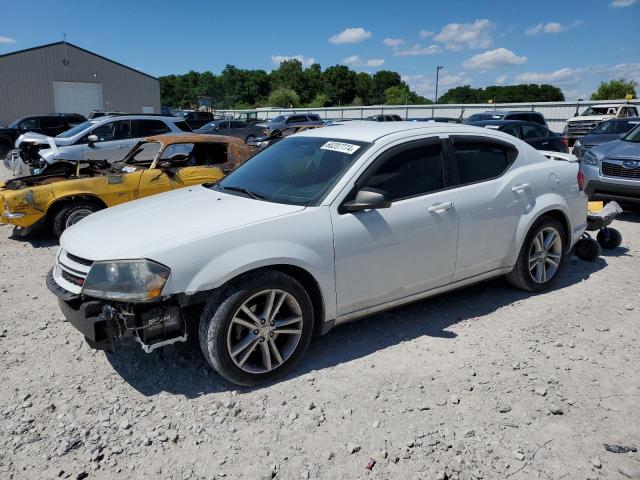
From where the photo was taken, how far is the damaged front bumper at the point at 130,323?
293 centimetres

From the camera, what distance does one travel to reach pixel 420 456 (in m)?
2.65

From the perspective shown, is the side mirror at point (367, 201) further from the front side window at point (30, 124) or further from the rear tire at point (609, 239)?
the front side window at point (30, 124)

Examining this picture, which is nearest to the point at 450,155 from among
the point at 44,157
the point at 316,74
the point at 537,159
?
the point at 537,159

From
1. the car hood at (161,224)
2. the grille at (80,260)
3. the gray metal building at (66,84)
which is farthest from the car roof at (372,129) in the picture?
the gray metal building at (66,84)

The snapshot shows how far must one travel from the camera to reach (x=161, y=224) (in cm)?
333

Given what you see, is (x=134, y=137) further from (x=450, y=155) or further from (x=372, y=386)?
(x=372, y=386)

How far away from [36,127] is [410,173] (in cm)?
2037

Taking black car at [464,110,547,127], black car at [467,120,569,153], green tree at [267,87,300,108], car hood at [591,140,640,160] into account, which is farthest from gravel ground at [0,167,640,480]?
green tree at [267,87,300,108]

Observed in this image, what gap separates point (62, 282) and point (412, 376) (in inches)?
97.0

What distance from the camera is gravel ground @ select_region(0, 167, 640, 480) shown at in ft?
8.55

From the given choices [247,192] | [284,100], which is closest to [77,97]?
[247,192]

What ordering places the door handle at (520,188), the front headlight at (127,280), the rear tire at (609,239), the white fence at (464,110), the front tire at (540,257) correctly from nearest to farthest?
1. the front headlight at (127,280)
2. the door handle at (520,188)
3. the front tire at (540,257)
4. the rear tire at (609,239)
5. the white fence at (464,110)

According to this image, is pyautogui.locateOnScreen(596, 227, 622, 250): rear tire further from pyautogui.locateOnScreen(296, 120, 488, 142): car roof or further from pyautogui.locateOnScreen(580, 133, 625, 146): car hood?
pyautogui.locateOnScreen(580, 133, 625, 146): car hood

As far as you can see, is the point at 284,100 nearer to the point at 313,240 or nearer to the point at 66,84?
the point at 66,84
